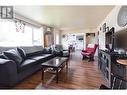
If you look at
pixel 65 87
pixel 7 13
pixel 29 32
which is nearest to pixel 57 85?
pixel 65 87

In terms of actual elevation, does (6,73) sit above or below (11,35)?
below

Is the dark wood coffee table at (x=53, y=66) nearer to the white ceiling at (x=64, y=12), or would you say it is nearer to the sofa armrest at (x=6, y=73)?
the sofa armrest at (x=6, y=73)

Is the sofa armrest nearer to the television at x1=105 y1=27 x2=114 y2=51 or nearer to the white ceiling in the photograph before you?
the white ceiling

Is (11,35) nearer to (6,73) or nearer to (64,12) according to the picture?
(64,12)

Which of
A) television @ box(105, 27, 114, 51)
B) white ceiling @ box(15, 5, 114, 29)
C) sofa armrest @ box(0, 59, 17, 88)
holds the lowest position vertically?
sofa armrest @ box(0, 59, 17, 88)

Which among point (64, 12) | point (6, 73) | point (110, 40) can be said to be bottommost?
point (6, 73)

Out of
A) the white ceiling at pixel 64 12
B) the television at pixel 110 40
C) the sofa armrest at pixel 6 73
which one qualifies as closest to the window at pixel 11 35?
the white ceiling at pixel 64 12

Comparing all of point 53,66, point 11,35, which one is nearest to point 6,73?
point 53,66

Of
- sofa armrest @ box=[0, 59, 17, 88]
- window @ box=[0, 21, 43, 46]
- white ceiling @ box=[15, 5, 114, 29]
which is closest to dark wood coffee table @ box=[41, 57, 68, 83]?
sofa armrest @ box=[0, 59, 17, 88]

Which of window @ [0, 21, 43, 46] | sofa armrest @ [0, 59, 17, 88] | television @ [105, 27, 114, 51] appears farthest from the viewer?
window @ [0, 21, 43, 46]

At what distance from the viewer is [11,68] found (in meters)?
2.51

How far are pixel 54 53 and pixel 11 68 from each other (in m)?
3.37
